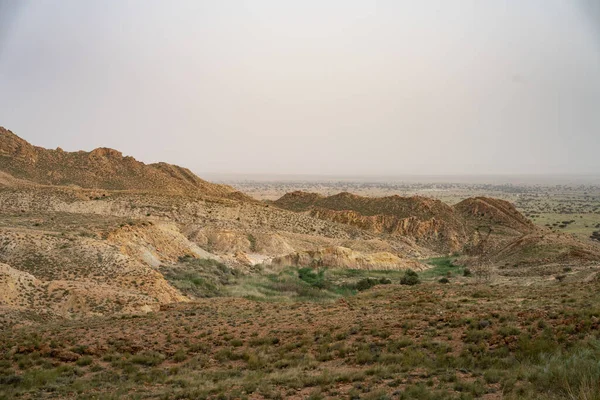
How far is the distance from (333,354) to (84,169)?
2780 inches

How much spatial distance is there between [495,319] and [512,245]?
37.9 m

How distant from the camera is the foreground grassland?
874cm

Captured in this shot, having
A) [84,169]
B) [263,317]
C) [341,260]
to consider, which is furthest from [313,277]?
[84,169]

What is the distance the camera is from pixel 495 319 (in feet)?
43.1


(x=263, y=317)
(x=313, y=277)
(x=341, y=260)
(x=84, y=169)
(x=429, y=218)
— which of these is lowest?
(x=313, y=277)

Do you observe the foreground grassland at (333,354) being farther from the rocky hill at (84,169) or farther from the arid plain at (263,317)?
the rocky hill at (84,169)

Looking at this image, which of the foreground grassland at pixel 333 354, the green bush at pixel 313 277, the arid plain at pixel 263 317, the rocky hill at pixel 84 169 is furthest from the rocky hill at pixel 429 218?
the foreground grassland at pixel 333 354

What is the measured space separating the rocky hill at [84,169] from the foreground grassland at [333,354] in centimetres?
5023

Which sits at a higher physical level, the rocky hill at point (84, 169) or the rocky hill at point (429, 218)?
the rocky hill at point (84, 169)

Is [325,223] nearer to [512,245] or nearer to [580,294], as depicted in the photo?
[512,245]

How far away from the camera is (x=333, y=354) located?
12.0 m

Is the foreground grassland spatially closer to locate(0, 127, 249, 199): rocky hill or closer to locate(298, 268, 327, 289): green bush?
locate(298, 268, 327, 289): green bush

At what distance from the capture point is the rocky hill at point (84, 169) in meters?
66.1

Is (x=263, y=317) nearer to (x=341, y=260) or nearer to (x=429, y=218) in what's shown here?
(x=341, y=260)
